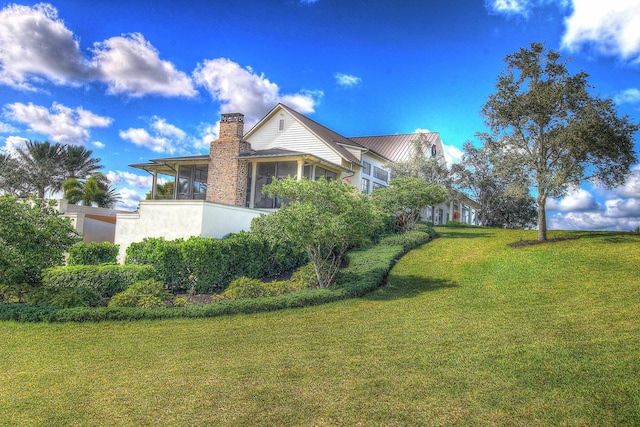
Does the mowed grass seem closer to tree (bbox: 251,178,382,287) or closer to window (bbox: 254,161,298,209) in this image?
tree (bbox: 251,178,382,287)

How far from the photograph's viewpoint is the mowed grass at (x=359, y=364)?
204 inches

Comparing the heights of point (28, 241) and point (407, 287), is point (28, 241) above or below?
above

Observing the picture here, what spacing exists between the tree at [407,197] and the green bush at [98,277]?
474 inches

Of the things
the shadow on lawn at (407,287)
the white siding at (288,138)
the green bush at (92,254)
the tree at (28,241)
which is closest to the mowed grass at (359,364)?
the shadow on lawn at (407,287)

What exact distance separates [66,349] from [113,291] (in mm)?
4563

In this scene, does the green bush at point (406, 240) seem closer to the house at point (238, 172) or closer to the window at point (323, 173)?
the house at point (238, 172)

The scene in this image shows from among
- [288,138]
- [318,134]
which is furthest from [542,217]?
[288,138]

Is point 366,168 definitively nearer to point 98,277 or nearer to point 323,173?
point 323,173

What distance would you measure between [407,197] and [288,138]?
29.1 feet

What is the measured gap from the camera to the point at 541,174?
61.8 ft

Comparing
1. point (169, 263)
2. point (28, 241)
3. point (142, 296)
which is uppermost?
point (28, 241)

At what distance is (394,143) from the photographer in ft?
117

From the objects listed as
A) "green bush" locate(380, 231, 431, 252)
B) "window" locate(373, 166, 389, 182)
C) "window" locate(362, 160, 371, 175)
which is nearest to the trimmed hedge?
"green bush" locate(380, 231, 431, 252)

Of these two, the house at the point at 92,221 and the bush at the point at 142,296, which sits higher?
the house at the point at 92,221
